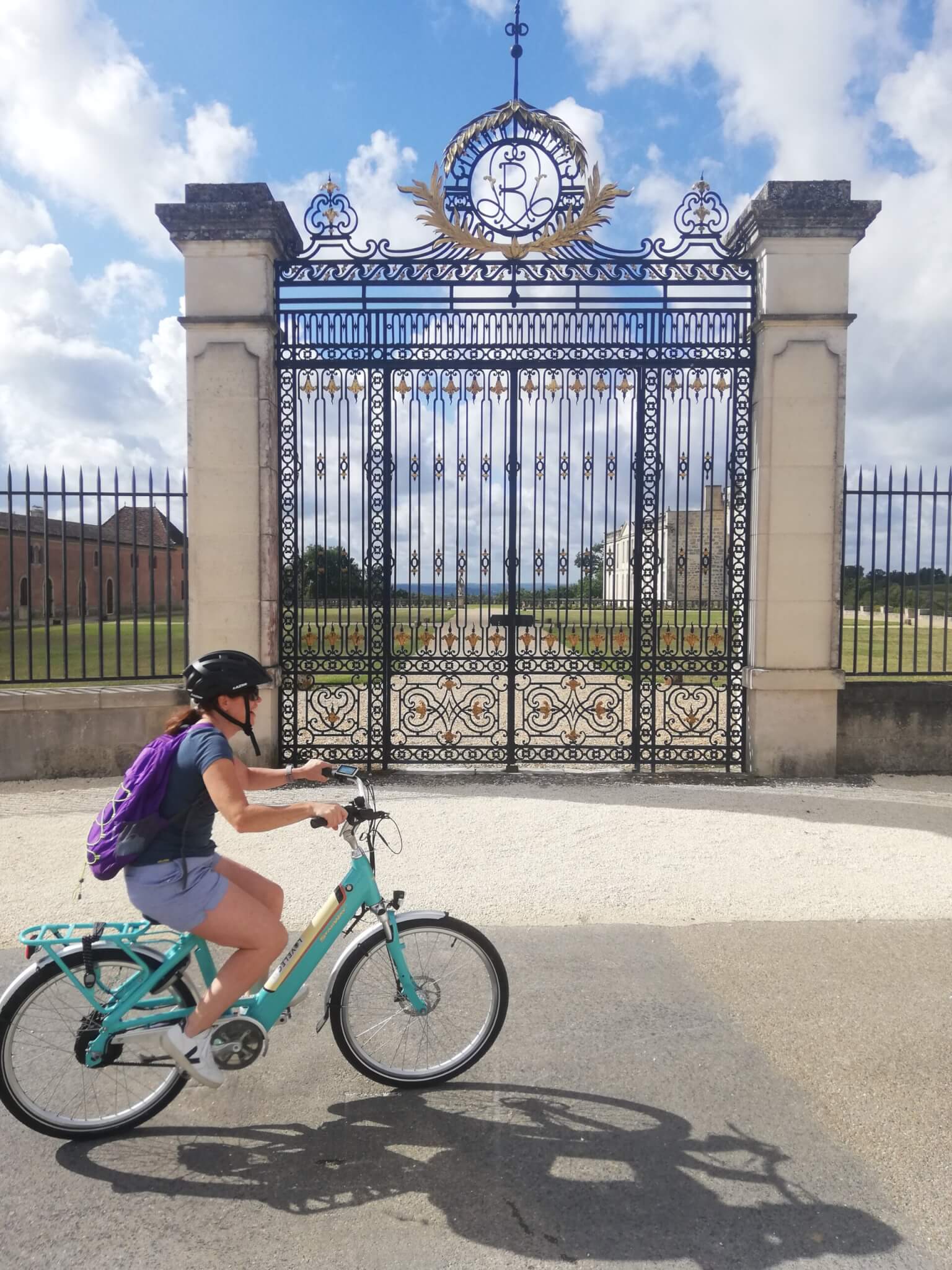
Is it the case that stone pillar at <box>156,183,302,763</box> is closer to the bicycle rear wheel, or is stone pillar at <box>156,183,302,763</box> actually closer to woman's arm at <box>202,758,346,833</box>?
the bicycle rear wheel

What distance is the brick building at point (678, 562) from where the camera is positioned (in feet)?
26.0

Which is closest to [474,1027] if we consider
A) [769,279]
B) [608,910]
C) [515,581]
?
[608,910]

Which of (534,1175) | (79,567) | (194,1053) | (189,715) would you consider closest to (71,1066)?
(194,1053)

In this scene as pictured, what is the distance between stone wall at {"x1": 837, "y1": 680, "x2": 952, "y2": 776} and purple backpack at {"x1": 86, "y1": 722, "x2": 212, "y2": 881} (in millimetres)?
6716

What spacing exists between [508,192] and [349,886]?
266 inches

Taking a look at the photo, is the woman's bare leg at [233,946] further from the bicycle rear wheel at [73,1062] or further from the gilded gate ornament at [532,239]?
the gilded gate ornament at [532,239]

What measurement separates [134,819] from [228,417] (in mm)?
5764

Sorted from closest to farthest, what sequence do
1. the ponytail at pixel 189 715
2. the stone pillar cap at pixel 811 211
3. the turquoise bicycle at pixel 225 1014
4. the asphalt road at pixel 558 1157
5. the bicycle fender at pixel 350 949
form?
1. the asphalt road at pixel 558 1157
2. the turquoise bicycle at pixel 225 1014
3. the ponytail at pixel 189 715
4. the bicycle fender at pixel 350 949
5. the stone pillar cap at pixel 811 211

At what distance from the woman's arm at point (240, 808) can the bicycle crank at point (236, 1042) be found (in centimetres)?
62

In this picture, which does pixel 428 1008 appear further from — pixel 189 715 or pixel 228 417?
pixel 228 417

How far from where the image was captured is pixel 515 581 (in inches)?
313

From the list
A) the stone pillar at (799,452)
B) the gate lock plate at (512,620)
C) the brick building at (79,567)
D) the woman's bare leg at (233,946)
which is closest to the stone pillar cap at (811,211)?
the stone pillar at (799,452)

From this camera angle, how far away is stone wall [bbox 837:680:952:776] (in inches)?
315

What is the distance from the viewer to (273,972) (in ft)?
9.90
